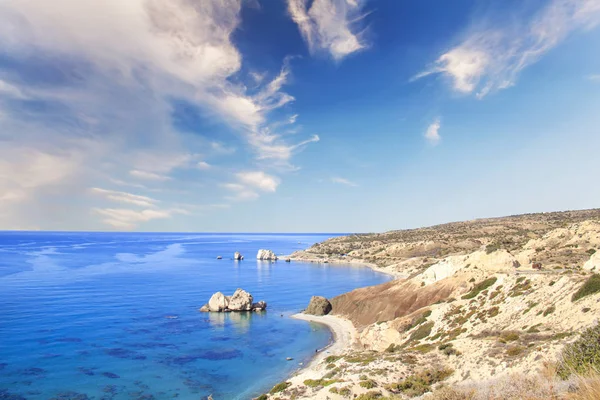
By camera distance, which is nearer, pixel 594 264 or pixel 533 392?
pixel 533 392

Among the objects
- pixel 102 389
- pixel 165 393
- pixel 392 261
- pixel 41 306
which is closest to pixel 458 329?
pixel 165 393

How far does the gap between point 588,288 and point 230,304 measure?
244 ft

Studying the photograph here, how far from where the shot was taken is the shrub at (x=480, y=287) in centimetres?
5261

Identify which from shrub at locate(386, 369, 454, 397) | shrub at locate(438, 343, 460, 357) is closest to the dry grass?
shrub at locate(386, 369, 454, 397)

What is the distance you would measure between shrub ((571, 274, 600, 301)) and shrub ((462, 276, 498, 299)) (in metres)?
16.3

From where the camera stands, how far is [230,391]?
45.4m

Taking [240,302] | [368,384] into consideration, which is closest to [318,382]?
[368,384]

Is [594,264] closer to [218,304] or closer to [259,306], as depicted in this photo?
[259,306]

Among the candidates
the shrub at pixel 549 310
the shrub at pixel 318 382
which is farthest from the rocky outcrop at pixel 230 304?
the shrub at pixel 549 310

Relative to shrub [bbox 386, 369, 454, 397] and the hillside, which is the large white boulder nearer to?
the hillside

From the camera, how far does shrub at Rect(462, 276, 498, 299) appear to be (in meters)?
52.6

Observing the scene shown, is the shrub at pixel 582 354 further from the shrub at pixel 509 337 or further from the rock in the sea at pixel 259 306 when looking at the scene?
the rock in the sea at pixel 259 306

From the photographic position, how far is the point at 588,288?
35875mm

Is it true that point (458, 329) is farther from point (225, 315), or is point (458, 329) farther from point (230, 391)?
point (225, 315)
